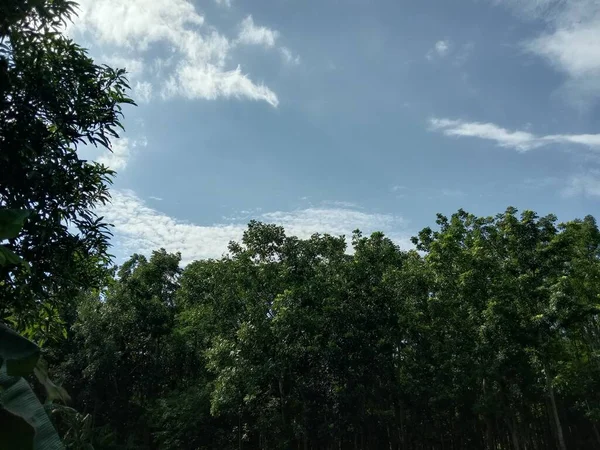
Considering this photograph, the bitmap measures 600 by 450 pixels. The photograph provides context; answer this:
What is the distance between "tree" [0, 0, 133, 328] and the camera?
6992mm

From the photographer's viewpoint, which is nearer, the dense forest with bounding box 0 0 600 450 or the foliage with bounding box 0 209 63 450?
the foliage with bounding box 0 209 63 450

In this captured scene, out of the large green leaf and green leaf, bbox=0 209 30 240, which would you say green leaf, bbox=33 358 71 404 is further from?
green leaf, bbox=0 209 30 240

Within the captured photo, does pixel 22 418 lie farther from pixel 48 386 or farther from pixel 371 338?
pixel 371 338

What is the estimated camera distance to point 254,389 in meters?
16.4

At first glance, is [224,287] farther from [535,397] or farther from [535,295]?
[535,397]

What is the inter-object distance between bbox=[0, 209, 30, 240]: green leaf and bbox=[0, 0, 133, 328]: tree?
10.9 feet

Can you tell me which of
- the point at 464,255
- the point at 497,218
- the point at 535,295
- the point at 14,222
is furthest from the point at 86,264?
the point at 497,218

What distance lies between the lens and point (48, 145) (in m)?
7.40

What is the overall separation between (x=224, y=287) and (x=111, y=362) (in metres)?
6.84

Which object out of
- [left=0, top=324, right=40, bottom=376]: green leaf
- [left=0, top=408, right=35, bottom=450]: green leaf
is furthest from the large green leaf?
[left=0, top=324, right=40, bottom=376]: green leaf

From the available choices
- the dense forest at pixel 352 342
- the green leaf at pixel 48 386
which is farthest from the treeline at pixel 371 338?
the green leaf at pixel 48 386

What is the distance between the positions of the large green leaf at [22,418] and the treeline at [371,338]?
13666 mm

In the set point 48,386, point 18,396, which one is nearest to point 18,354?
point 18,396

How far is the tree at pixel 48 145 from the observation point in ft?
22.9
